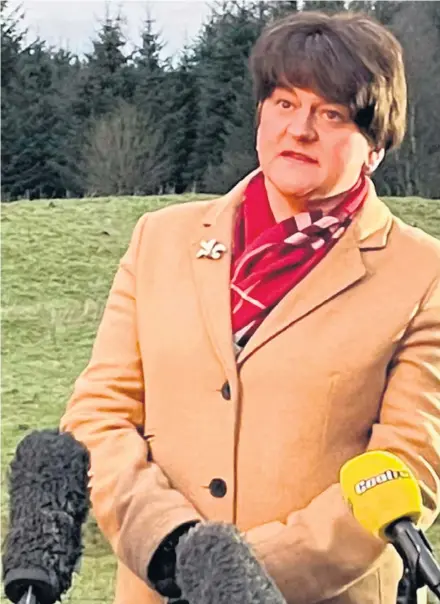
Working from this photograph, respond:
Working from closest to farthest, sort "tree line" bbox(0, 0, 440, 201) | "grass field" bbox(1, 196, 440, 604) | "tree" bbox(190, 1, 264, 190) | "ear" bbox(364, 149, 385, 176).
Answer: "ear" bbox(364, 149, 385, 176) < "tree" bbox(190, 1, 264, 190) < "tree line" bbox(0, 0, 440, 201) < "grass field" bbox(1, 196, 440, 604)

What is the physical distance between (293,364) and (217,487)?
0.57 feet

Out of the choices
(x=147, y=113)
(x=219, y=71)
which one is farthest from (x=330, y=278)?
(x=147, y=113)

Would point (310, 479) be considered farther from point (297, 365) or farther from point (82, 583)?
point (82, 583)

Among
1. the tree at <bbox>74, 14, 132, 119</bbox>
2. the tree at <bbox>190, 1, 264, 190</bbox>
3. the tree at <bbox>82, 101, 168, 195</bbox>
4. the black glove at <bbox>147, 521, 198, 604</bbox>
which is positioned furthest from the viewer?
the tree at <bbox>82, 101, 168, 195</bbox>

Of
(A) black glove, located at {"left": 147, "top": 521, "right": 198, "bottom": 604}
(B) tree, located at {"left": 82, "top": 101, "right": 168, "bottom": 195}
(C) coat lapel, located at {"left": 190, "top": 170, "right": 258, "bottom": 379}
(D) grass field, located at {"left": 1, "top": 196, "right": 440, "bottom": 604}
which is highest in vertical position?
(C) coat lapel, located at {"left": 190, "top": 170, "right": 258, "bottom": 379}

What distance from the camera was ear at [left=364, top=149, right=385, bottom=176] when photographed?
153 cm

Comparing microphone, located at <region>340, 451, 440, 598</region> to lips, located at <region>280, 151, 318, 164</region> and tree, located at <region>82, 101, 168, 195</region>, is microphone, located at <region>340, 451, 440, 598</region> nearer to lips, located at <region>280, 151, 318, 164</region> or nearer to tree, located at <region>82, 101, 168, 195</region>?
lips, located at <region>280, 151, 318, 164</region>

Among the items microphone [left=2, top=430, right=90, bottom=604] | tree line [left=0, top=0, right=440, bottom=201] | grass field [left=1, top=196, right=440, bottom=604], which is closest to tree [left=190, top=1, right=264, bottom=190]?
tree line [left=0, top=0, right=440, bottom=201]

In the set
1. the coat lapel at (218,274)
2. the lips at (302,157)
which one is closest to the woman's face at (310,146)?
the lips at (302,157)

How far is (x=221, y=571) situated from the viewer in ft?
3.91

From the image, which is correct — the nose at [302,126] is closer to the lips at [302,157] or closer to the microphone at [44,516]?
the lips at [302,157]

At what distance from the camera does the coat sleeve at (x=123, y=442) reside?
1.45 metres

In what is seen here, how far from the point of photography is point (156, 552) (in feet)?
4.67

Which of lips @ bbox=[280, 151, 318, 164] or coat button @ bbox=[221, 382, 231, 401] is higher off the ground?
lips @ bbox=[280, 151, 318, 164]
